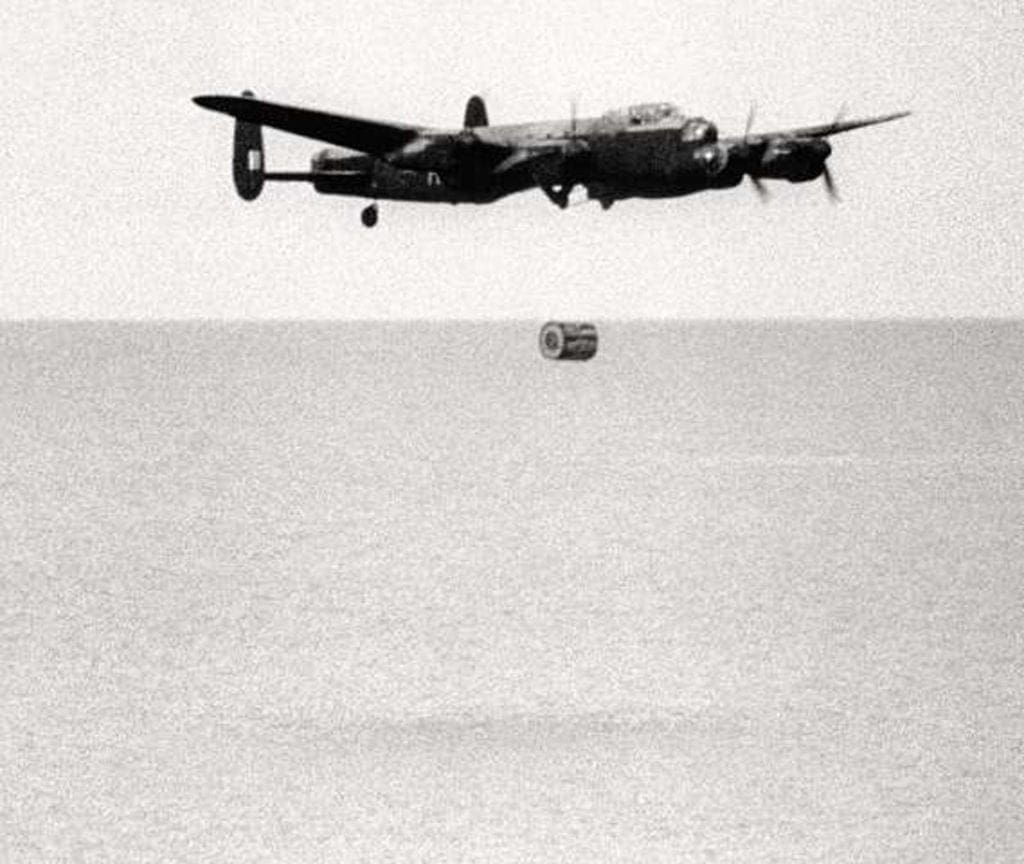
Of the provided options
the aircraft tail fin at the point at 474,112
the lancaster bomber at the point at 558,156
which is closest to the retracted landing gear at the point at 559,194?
the lancaster bomber at the point at 558,156

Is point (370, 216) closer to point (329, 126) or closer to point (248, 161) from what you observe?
point (329, 126)

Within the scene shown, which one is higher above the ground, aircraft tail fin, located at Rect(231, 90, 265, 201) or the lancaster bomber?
the lancaster bomber

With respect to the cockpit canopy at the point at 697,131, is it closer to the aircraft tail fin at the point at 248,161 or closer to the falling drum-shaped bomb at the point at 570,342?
the aircraft tail fin at the point at 248,161

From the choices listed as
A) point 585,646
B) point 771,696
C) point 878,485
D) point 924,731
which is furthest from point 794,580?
point 878,485

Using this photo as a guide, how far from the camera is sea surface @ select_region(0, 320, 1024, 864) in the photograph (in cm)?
1611

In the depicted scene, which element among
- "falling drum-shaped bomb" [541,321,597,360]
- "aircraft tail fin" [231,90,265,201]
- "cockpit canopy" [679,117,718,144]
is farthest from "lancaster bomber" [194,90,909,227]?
"falling drum-shaped bomb" [541,321,597,360]

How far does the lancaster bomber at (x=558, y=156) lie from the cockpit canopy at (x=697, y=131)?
0.03 m

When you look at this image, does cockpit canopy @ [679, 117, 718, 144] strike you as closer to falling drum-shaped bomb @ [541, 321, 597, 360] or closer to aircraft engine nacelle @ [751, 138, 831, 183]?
aircraft engine nacelle @ [751, 138, 831, 183]

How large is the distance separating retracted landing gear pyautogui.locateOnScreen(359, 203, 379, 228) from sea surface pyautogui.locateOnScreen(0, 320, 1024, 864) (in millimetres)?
11153

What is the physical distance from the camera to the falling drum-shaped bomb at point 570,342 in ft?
313

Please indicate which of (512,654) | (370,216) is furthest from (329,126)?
(512,654)

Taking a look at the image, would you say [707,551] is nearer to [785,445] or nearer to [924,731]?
[924,731]

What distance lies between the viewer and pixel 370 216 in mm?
67750

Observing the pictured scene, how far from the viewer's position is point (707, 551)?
3444 centimetres
